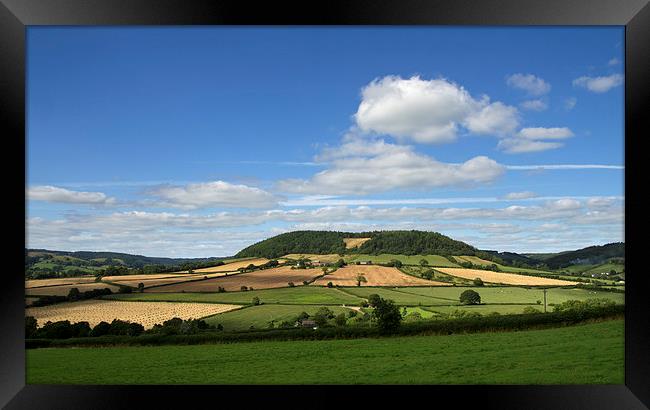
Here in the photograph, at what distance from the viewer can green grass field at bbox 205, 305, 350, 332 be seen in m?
6.14

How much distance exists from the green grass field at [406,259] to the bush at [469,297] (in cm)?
55

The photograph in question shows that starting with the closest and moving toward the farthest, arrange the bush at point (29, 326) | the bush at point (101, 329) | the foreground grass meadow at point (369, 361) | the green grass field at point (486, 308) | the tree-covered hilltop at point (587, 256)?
1. the bush at point (29, 326)
2. the foreground grass meadow at point (369, 361)
3. the tree-covered hilltop at point (587, 256)
4. the bush at point (101, 329)
5. the green grass field at point (486, 308)

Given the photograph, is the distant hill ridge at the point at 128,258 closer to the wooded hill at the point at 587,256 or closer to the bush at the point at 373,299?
the bush at the point at 373,299

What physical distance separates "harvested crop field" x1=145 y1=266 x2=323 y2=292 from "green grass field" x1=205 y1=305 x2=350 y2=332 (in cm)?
38

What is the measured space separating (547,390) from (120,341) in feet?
16.6

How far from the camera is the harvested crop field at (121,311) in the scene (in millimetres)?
5590

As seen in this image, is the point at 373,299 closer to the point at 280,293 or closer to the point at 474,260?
the point at 280,293

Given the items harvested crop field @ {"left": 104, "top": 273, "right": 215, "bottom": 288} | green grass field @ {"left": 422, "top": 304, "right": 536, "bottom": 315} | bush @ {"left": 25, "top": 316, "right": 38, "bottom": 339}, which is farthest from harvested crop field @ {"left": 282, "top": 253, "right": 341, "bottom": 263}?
bush @ {"left": 25, "top": 316, "right": 38, "bottom": 339}

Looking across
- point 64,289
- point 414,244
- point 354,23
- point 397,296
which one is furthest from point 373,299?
point 354,23

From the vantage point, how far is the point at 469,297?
6797mm

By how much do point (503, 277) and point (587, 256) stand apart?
1.35 meters

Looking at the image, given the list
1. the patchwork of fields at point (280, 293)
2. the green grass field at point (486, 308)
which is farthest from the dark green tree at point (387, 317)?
the green grass field at point (486, 308)

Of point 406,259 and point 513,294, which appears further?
point 406,259

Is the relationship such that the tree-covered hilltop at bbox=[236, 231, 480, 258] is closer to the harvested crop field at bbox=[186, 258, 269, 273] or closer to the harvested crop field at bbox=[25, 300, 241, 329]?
the harvested crop field at bbox=[186, 258, 269, 273]
